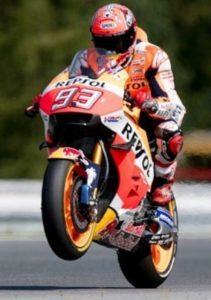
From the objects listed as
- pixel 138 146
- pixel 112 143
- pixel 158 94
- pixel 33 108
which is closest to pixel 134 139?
pixel 138 146

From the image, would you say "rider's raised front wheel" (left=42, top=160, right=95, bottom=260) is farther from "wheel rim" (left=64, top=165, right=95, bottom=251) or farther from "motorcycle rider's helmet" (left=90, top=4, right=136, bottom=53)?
"motorcycle rider's helmet" (left=90, top=4, right=136, bottom=53)

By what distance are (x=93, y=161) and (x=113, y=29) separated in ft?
2.75

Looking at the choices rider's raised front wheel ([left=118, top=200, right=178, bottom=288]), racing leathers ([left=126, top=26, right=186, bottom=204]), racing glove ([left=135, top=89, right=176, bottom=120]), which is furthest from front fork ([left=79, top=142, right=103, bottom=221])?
rider's raised front wheel ([left=118, top=200, right=178, bottom=288])

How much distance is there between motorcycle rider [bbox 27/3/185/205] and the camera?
27.9 feet

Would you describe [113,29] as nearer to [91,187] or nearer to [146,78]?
[146,78]

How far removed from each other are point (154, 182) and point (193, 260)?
8.07 ft

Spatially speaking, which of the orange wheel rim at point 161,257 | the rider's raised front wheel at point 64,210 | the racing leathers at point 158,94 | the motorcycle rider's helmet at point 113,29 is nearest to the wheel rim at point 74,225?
the rider's raised front wheel at point 64,210

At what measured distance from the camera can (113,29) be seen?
8477mm

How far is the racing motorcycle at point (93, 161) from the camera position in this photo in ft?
25.8

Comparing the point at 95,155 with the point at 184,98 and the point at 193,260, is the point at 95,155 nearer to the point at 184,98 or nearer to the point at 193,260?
the point at 193,260

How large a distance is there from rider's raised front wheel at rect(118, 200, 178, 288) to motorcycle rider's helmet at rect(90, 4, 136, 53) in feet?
4.07

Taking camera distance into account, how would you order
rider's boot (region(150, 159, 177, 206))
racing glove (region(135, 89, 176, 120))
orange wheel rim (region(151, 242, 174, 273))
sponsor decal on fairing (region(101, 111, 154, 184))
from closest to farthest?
sponsor decal on fairing (region(101, 111, 154, 184))
racing glove (region(135, 89, 176, 120))
rider's boot (region(150, 159, 177, 206))
orange wheel rim (region(151, 242, 174, 273))

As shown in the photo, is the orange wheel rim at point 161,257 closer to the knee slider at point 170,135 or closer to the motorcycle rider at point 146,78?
the motorcycle rider at point 146,78

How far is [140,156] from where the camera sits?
8445mm
